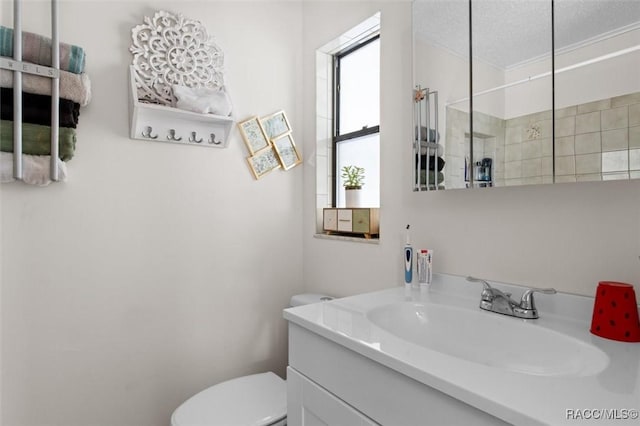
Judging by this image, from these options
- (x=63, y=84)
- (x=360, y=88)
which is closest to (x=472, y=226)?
(x=360, y=88)

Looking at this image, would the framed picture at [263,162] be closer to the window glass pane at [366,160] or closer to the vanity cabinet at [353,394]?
the window glass pane at [366,160]

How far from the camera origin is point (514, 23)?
101 centimetres

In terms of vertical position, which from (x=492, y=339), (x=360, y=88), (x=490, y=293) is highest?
(x=360, y=88)

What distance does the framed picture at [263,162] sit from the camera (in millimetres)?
1759

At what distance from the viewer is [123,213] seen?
4.67ft

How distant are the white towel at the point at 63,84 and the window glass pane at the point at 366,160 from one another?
119 centimetres

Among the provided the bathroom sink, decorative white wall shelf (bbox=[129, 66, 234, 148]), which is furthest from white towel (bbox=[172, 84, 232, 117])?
the bathroom sink

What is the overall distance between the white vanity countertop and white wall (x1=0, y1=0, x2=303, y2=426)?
0.81 m

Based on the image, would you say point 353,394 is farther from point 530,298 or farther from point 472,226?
point 472,226

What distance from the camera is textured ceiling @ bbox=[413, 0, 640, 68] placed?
0.85 meters

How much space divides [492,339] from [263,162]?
130cm

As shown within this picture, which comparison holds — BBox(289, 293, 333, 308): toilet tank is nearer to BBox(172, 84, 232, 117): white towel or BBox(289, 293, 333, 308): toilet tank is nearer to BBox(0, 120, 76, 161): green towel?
BBox(172, 84, 232, 117): white towel

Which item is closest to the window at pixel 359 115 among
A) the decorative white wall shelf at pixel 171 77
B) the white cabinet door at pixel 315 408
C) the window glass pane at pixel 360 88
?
the window glass pane at pixel 360 88

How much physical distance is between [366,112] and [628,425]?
1.59 metres
